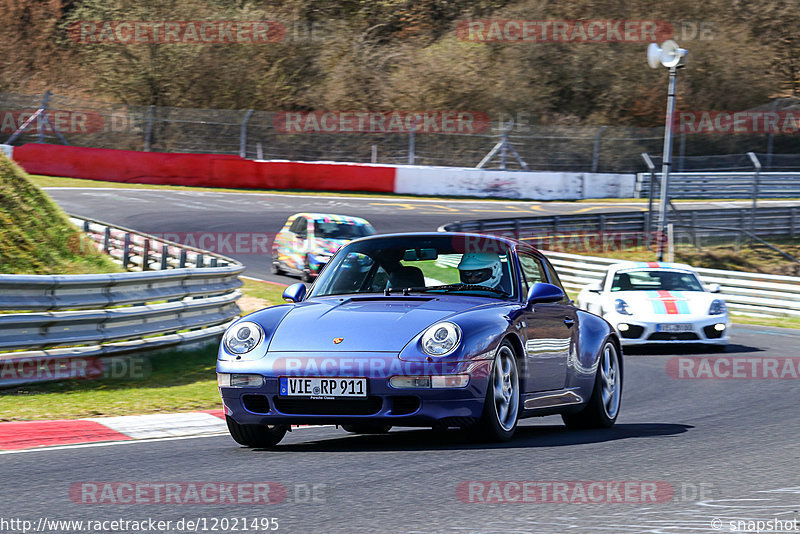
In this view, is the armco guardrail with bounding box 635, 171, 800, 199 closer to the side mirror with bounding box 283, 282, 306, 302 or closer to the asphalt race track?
the asphalt race track

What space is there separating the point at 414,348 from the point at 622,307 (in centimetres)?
948

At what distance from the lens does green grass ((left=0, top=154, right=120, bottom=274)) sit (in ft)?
43.7

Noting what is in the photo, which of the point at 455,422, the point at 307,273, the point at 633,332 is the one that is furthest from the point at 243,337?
the point at 307,273

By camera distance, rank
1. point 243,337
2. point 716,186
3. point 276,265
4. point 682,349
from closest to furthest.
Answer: point 243,337
point 682,349
point 276,265
point 716,186

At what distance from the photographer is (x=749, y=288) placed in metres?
22.2

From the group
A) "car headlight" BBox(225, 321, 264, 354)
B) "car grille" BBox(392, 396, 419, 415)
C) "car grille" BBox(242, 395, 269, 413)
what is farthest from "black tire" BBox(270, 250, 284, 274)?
"car grille" BBox(392, 396, 419, 415)

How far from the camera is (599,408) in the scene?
848 cm

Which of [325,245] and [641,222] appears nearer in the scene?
[325,245]

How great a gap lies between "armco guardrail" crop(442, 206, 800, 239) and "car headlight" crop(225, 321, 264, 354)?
19574 millimetres

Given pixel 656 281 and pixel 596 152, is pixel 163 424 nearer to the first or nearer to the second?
pixel 656 281

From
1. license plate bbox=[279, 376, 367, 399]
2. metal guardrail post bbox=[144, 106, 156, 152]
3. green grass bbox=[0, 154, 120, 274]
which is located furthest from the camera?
metal guardrail post bbox=[144, 106, 156, 152]

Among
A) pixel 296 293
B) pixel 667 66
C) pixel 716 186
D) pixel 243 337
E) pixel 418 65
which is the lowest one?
pixel 716 186

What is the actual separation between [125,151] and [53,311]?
2680cm

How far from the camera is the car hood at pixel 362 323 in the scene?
6711mm
